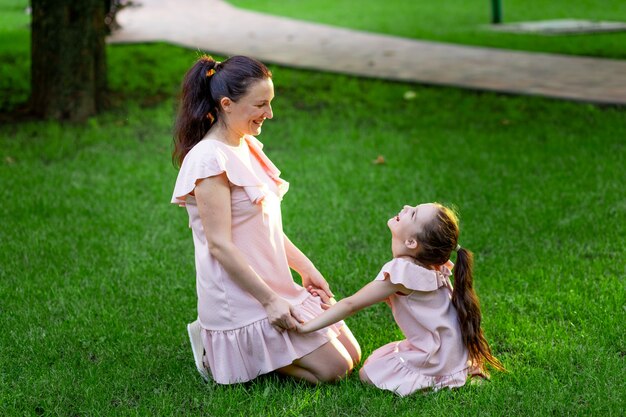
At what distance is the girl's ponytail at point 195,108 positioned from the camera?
360 cm

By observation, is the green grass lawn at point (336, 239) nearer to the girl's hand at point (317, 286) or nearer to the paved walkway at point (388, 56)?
the girl's hand at point (317, 286)

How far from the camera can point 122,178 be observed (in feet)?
22.4

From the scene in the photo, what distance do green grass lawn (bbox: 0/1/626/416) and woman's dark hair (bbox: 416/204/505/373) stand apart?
0.17 m

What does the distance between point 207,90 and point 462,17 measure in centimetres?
1342

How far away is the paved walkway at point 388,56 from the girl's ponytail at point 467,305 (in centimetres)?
554

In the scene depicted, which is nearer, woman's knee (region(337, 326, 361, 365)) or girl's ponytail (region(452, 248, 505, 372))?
girl's ponytail (region(452, 248, 505, 372))

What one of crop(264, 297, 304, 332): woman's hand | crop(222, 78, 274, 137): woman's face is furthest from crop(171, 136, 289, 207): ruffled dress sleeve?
crop(264, 297, 304, 332): woman's hand

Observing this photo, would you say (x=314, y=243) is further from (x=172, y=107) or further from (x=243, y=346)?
(x=172, y=107)

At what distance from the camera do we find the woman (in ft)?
11.5

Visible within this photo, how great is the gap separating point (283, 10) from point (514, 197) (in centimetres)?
1281

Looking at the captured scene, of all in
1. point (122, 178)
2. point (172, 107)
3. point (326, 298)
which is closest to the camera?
point (326, 298)

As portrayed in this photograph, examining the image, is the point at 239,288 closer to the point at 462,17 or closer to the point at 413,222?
the point at 413,222

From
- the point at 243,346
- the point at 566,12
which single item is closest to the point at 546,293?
the point at 243,346

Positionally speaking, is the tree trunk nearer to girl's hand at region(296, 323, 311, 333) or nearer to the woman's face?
the woman's face
